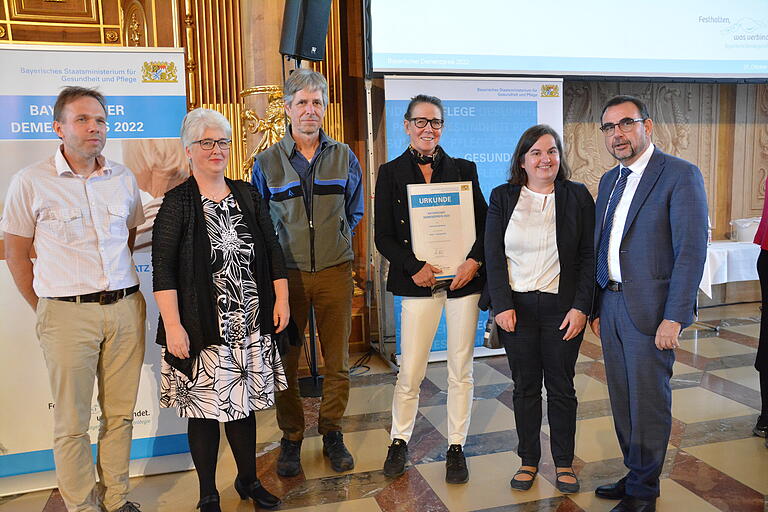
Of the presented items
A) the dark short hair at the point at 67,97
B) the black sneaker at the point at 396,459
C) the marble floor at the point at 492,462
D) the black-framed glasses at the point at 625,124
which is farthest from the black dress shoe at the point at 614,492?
the dark short hair at the point at 67,97

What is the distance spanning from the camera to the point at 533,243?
2430 millimetres

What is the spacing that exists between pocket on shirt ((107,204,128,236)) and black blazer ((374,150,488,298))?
3.27 feet

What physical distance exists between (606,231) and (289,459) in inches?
65.6

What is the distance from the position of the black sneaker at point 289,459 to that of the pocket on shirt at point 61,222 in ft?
4.22

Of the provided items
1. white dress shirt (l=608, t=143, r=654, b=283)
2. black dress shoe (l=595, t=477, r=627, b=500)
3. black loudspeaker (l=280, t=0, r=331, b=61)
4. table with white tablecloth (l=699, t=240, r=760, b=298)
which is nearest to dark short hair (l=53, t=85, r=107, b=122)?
black loudspeaker (l=280, t=0, r=331, b=61)

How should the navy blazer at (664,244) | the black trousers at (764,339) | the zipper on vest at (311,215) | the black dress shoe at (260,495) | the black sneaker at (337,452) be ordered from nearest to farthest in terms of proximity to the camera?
the navy blazer at (664,244), the black dress shoe at (260,495), the zipper on vest at (311,215), the black sneaker at (337,452), the black trousers at (764,339)

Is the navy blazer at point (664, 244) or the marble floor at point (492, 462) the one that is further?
the marble floor at point (492, 462)

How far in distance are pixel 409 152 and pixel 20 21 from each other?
11.4 ft

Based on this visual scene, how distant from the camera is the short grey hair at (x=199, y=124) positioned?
2209 millimetres

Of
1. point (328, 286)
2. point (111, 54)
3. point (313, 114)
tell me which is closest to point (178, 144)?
point (111, 54)

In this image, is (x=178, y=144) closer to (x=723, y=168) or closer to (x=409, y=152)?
(x=409, y=152)

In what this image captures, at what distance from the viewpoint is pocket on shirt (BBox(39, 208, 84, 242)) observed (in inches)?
87.1

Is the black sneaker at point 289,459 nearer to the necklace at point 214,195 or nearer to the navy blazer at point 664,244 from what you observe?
the necklace at point 214,195

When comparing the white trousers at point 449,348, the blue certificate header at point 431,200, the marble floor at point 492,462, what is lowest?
the marble floor at point 492,462
